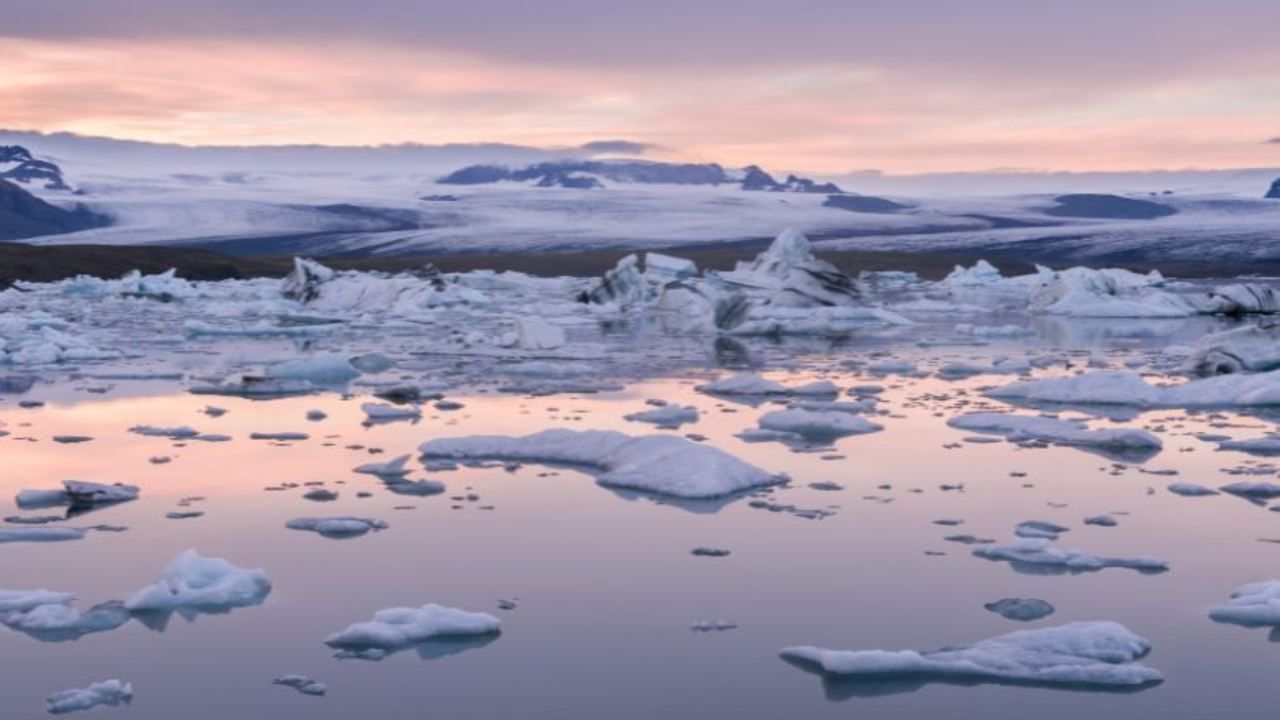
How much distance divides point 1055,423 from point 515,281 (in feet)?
105

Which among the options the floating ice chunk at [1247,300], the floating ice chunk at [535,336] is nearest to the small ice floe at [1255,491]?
the floating ice chunk at [535,336]

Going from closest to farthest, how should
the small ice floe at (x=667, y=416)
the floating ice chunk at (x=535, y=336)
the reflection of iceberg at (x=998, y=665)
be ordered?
the reflection of iceberg at (x=998, y=665) < the small ice floe at (x=667, y=416) < the floating ice chunk at (x=535, y=336)

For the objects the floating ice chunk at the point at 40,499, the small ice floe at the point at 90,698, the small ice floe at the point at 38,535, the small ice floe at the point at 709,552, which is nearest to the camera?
the small ice floe at the point at 90,698

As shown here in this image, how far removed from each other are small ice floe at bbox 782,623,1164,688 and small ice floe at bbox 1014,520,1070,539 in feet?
6.64

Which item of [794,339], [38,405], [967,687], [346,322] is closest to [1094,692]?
[967,687]

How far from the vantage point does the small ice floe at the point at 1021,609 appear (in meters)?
6.32

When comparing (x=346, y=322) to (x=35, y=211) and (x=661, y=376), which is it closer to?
(x=661, y=376)

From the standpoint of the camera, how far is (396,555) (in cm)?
741

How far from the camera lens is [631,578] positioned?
6953mm

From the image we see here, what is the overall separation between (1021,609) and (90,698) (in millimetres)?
3676

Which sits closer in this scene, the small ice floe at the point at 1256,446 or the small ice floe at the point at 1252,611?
the small ice floe at the point at 1252,611

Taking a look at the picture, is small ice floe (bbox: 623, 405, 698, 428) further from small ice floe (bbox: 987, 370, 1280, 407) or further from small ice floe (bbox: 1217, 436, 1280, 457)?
small ice floe (bbox: 1217, 436, 1280, 457)

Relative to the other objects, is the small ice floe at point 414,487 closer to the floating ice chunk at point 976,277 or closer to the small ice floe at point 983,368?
the small ice floe at point 983,368

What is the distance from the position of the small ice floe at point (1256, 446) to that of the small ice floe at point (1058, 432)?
0.49 m
